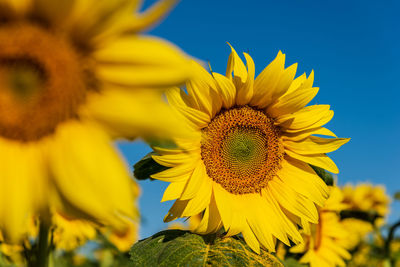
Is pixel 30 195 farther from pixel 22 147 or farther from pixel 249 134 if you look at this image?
pixel 249 134

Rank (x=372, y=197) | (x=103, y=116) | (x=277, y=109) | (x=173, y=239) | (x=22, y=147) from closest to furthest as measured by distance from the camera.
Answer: (x=103, y=116), (x=22, y=147), (x=173, y=239), (x=277, y=109), (x=372, y=197)

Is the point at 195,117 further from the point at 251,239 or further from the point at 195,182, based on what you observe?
the point at 251,239

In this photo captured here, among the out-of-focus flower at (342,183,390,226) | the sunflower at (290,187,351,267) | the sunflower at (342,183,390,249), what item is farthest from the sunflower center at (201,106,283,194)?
the out-of-focus flower at (342,183,390,226)

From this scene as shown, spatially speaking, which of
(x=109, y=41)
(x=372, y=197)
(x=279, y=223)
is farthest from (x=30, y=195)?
(x=372, y=197)

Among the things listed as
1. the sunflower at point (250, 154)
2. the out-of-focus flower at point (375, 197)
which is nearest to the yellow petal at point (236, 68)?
the sunflower at point (250, 154)

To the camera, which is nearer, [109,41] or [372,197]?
[109,41]

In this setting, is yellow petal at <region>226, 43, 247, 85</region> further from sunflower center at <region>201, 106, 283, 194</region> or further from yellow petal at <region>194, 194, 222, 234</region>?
yellow petal at <region>194, 194, 222, 234</region>

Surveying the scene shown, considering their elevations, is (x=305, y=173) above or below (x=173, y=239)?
above

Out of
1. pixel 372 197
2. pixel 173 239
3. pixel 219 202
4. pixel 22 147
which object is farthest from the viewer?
pixel 372 197

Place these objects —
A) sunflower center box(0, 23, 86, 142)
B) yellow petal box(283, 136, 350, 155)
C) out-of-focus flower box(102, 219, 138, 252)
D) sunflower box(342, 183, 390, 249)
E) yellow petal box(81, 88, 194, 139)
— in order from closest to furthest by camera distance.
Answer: yellow petal box(81, 88, 194, 139) < sunflower center box(0, 23, 86, 142) < yellow petal box(283, 136, 350, 155) < sunflower box(342, 183, 390, 249) < out-of-focus flower box(102, 219, 138, 252)
